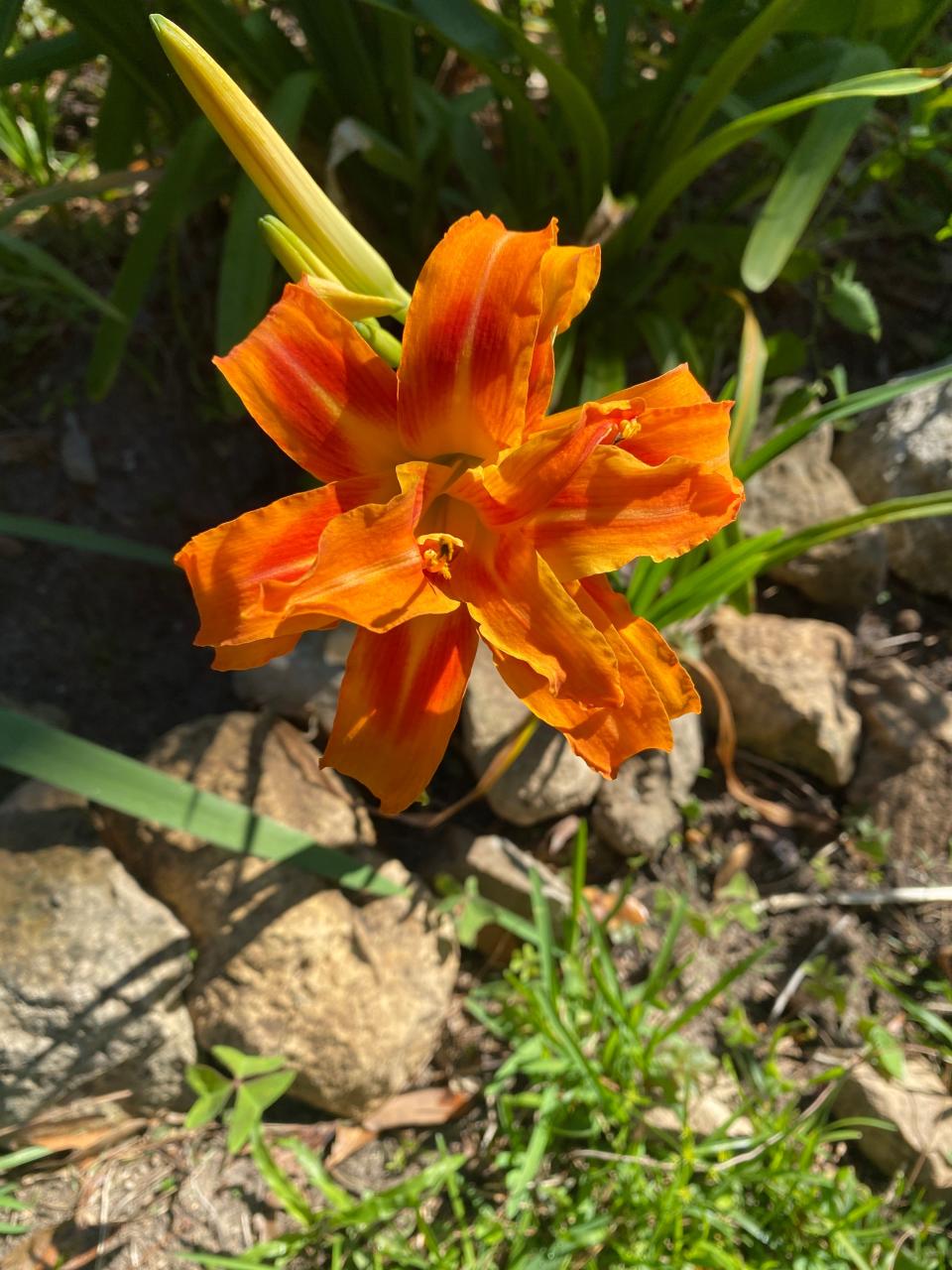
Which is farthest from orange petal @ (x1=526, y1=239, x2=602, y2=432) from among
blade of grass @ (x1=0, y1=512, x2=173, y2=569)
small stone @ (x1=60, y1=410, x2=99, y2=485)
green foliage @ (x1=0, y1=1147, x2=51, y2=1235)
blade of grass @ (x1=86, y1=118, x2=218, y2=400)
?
green foliage @ (x1=0, y1=1147, x2=51, y2=1235)

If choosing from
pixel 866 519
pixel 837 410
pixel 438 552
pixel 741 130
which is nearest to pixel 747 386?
pixel 837 410

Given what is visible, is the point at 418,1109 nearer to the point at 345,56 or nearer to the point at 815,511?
the point at 815,511

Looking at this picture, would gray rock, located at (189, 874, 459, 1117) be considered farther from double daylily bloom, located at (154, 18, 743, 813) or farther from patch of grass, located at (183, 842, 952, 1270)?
double daylily bloom, located at (154, 18, 743, 813)

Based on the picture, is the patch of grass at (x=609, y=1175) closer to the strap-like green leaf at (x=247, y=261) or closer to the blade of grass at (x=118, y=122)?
the strap-like green leaf at (x=247, y=261)

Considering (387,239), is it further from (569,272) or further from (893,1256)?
(893,1256)

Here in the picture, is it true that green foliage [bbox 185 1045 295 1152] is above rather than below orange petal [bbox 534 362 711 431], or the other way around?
below

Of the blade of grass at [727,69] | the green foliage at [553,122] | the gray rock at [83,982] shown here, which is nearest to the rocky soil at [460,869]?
the gray rock at [83,982]
